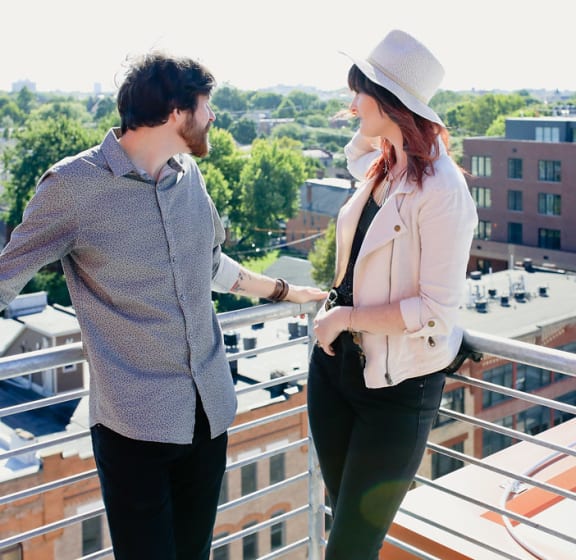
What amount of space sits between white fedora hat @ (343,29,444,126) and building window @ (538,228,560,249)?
31291mm

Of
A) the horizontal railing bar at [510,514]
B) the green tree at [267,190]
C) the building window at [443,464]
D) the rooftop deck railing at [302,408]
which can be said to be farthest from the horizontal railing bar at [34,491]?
the green tree at [267,190]

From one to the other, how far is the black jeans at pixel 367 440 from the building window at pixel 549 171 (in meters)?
31.0

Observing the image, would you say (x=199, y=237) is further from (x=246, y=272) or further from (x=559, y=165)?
(x=559, y=165)

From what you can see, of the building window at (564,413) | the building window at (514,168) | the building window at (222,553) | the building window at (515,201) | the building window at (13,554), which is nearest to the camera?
the building window at (13,554)

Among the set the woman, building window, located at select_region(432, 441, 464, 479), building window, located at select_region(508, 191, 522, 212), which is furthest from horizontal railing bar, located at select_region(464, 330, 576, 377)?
building window, located at select_region(508, 191, 522, 212)

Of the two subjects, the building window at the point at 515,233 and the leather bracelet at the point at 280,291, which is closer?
the leather bracelet at the point at 280,291

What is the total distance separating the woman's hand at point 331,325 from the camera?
1801mm

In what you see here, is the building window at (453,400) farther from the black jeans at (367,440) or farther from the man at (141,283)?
the man at (141,283)

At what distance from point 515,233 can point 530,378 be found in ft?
47.2

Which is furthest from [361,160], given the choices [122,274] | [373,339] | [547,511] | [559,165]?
[559,165]

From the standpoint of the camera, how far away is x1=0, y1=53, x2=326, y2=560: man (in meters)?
1.59

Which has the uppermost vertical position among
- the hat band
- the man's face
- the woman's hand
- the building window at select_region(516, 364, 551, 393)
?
the hat band

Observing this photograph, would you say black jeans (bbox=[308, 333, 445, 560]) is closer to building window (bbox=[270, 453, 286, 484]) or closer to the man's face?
the man's face

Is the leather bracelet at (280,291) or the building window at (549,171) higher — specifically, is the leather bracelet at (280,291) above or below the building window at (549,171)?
above
